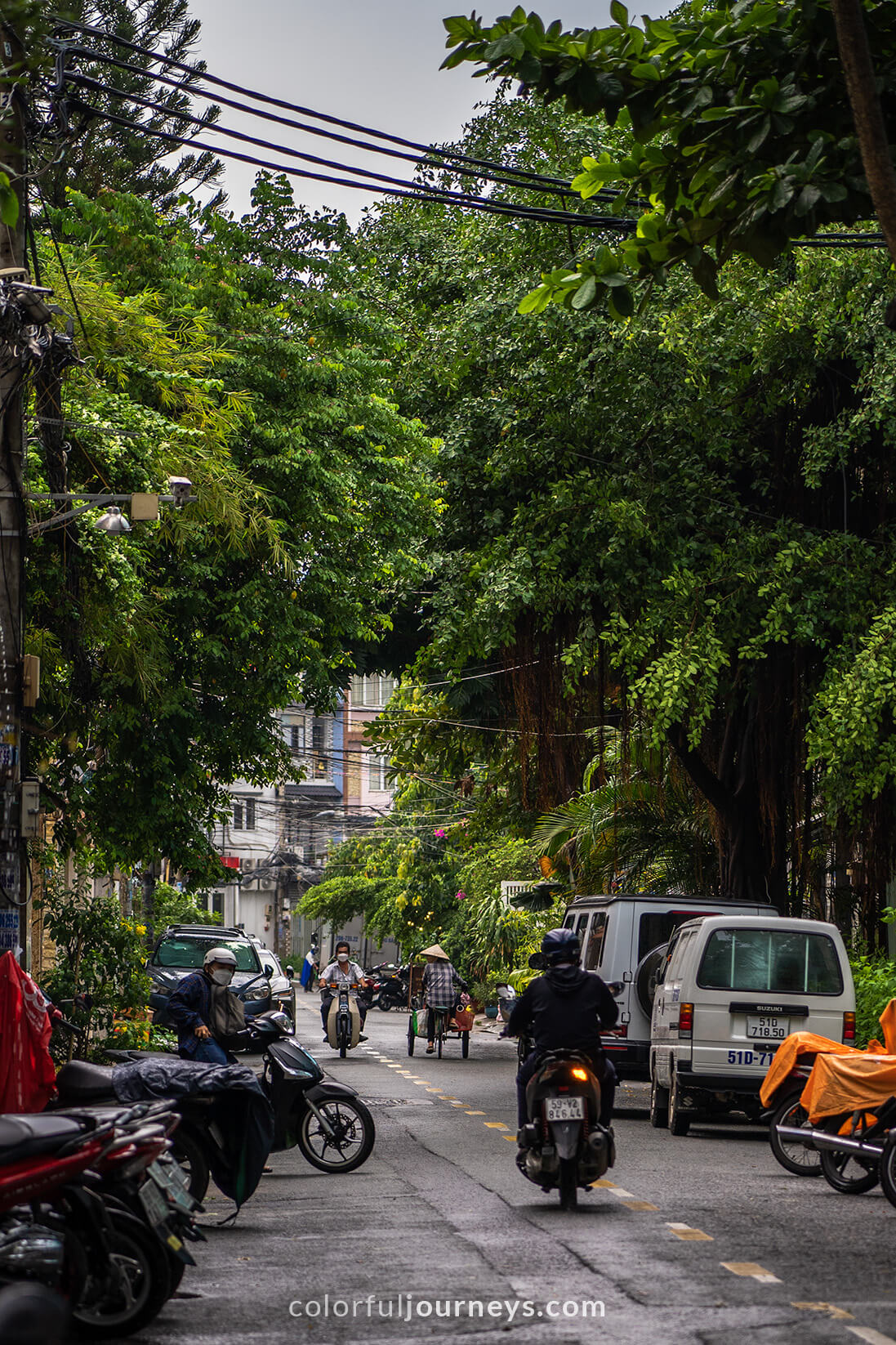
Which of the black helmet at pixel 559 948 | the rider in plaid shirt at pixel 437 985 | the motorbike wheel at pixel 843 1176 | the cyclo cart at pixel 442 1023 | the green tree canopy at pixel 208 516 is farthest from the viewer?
the cyclo cart at pixel 442 1023

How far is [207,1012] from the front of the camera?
12.4m

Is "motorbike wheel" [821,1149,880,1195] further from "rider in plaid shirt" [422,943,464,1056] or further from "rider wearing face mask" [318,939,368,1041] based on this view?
"rider in plaid shirt" [422,943,464,1056]

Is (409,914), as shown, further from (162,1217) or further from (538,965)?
(162,1217)

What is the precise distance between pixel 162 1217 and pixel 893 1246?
398 cm

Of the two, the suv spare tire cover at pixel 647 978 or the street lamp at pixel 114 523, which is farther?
the suv spare tire cover at pixel 647 978

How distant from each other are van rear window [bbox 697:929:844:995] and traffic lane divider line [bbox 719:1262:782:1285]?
673 centimetres

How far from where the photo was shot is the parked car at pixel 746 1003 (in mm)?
14586

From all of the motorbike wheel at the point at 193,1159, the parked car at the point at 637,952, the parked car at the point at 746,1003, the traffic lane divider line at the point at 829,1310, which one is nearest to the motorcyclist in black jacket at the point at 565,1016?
the motorbike wheel at the point at 193,1159

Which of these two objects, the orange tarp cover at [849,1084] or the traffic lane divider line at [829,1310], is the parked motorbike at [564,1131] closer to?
the orange tarp cover at [849,1084]

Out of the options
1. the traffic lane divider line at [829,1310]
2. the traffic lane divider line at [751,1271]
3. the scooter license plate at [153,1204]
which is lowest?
the traffic lane divider line at [751,1271]

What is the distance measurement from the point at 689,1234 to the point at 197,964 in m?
18.6

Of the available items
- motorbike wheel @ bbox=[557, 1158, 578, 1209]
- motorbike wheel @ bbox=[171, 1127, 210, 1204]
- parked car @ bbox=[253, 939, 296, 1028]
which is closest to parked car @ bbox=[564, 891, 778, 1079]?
motorbike wheel @ bbox=[557, 1158, 578, 1209]

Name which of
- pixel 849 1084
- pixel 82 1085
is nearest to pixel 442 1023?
pixel 849 1084

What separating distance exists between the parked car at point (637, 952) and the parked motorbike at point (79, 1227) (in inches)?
438
